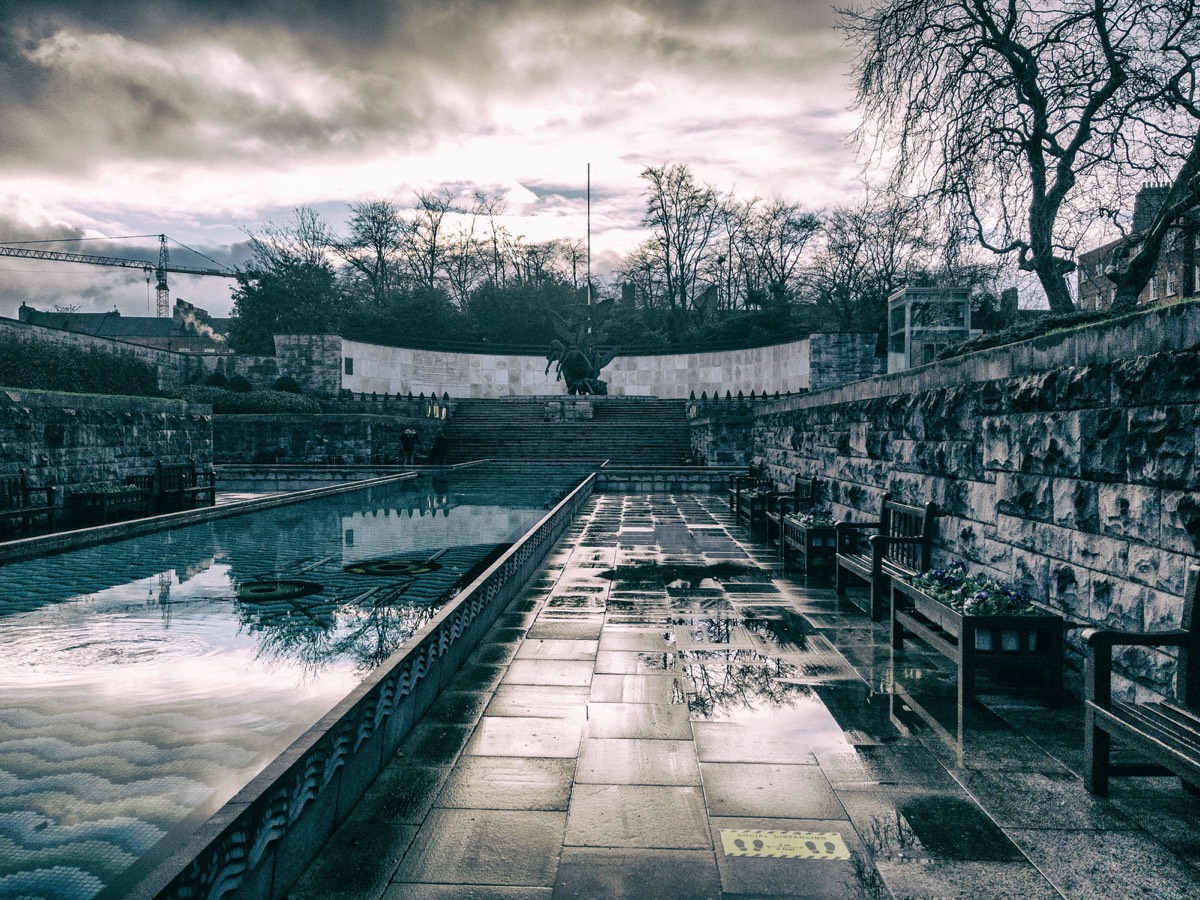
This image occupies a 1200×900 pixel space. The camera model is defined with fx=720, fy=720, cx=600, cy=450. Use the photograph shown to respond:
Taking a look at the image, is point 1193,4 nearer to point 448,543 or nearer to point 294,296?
point 448,543

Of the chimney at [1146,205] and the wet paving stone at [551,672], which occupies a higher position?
the chimney at [1146,205]

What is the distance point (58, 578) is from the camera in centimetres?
713

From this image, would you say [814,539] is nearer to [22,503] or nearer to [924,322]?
[22,503]

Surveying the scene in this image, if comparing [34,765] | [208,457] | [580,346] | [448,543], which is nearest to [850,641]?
[34,765]

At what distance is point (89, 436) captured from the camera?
13.1 meters

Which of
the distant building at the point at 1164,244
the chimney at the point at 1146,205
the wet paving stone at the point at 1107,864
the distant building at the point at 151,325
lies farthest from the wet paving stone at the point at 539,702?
the distant building at the point at 151,325

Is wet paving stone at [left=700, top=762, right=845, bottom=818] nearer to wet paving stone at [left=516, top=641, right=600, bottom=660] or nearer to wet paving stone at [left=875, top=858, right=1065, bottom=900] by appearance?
wet paving stone at [left=875, top=858, right=1065, bottom=900]

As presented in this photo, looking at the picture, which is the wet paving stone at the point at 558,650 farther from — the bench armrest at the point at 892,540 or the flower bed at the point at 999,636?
the bench armrest at the point at 892,540

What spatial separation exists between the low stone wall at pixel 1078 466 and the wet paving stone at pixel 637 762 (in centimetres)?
236

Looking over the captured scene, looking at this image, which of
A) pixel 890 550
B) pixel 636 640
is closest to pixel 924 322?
pixel 890 550

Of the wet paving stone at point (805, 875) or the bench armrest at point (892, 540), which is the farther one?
the bench armrest at point (892, 540)

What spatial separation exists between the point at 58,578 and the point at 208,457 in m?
11.4

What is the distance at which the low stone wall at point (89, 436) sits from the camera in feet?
37.7

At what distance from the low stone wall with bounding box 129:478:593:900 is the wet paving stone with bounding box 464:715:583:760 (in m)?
0.39
